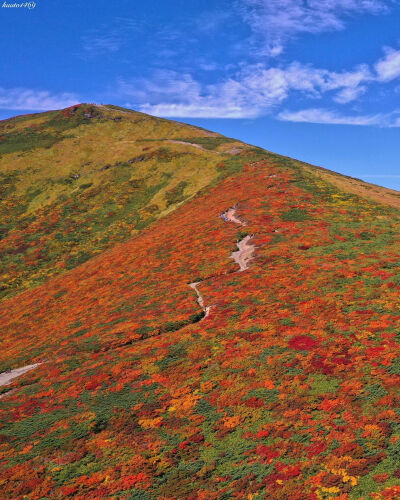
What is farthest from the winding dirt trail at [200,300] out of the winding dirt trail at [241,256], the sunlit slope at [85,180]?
the sunlit slope at [85,180]

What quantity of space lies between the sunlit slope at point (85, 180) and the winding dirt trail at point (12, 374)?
3395 cm

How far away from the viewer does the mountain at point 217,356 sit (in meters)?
15.9

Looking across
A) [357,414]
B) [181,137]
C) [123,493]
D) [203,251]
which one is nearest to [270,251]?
[203,251]

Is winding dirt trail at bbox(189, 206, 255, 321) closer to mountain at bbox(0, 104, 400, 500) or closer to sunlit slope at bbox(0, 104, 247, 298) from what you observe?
mountain at bbox(0, 104, 400, 500)

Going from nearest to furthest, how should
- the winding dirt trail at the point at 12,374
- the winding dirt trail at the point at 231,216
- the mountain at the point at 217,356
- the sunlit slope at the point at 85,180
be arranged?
1. the mountain at the point at 217,356
2. the winding dirt trail at the point at 12,374
3. the winding dirt trail at the point at 231,216
4. the sunlit slope at the point at 85,180

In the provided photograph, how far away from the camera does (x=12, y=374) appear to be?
31.6m

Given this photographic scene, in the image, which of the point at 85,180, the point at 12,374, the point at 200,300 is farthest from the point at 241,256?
the point at 85,180

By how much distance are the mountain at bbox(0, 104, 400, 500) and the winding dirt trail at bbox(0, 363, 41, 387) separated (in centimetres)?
18

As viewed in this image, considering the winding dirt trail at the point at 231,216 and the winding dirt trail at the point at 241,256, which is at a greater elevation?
the winding dirt trail at the point at 231,216

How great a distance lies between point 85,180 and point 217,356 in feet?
303

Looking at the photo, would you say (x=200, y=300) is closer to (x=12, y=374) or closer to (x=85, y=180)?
(x=12, y=374)

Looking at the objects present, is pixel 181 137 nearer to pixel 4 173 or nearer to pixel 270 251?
pixel 4 173

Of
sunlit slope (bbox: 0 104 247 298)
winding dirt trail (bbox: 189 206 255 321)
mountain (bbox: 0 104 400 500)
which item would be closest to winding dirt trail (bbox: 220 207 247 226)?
winding dirt trail (bbox: 189 206 255 321)

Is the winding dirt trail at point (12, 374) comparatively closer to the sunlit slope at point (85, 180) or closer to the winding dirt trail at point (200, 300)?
the winding dirt trail at point (200, 300)
